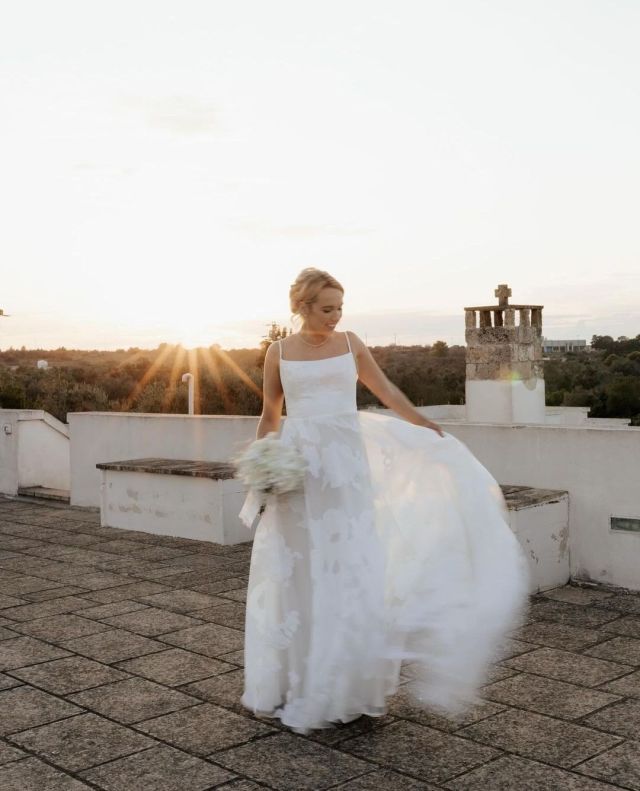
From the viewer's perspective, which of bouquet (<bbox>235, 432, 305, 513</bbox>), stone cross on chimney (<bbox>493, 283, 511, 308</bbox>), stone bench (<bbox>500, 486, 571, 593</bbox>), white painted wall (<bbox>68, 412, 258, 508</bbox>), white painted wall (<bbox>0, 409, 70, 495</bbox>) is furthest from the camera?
stone cross on chimney (<bbox>493, 283, 511, 308</bbox>)

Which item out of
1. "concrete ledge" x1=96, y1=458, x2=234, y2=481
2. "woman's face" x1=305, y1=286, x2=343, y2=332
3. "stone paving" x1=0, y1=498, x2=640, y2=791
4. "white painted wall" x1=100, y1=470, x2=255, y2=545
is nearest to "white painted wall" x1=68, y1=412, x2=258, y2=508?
"concrete ledge" x1=96, y1=458, x2=234, y2=481

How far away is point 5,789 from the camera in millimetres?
Result: 3111

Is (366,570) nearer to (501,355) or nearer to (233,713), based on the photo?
(233,713)

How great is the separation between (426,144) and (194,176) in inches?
123

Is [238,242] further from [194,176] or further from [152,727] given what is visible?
[152,727]

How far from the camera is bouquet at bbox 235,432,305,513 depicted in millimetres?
3623

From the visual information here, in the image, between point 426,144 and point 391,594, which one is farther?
point 426,144

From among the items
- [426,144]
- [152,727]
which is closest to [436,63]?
[426,144]

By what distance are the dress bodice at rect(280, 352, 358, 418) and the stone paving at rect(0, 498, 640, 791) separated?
1.27 meters

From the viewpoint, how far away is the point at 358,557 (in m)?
3.69

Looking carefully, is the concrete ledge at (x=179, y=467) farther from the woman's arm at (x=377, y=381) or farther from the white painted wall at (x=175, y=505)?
the woman's arm at (x=377, y=381)

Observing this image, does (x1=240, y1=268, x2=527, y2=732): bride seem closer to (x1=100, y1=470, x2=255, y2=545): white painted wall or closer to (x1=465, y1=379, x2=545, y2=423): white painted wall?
(x1=100, y1=470, x2=255, y2=545): white painted wall

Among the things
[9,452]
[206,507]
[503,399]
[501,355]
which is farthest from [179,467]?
[501,355]

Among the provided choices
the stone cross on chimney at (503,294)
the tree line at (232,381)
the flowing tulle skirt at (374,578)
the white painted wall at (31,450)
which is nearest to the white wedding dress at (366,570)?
the flowing tulle skirt at (374,578)
